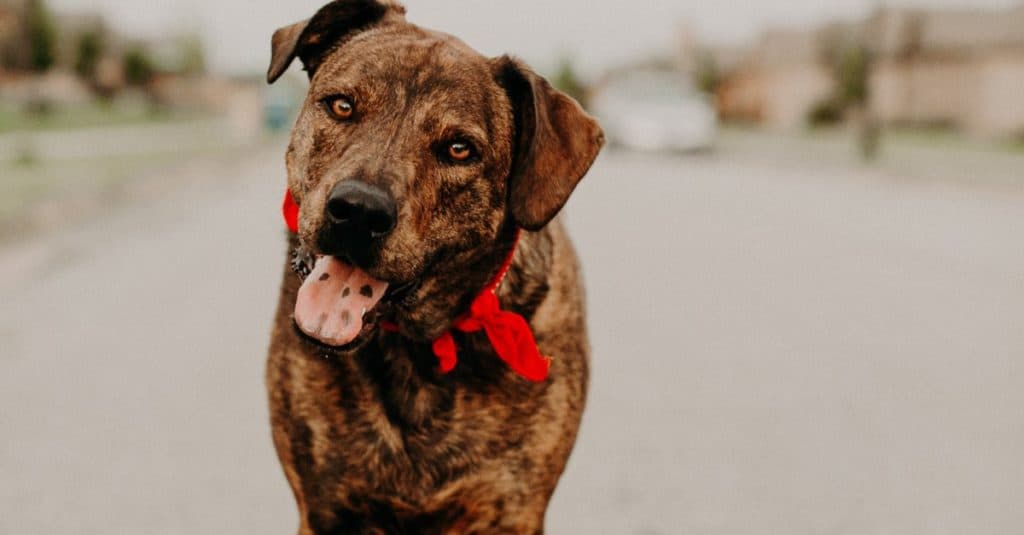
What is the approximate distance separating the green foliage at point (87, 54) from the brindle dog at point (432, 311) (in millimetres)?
69838

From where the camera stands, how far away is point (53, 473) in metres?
4.15

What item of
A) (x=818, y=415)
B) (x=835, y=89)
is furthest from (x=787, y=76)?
(x=818, y=415)

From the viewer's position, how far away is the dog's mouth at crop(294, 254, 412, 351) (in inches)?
102

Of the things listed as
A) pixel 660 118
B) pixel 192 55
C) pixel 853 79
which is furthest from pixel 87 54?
pixel 660 118

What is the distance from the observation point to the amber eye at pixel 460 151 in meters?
2.84

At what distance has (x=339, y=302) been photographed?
8.72 ft

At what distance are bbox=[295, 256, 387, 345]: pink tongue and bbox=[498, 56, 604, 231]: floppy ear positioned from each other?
41 cm

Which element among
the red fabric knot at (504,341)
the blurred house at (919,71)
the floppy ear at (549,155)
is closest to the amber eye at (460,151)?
the floppy ear at (549,155)

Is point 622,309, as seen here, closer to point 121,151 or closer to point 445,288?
point 445,288

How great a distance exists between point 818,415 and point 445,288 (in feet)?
8.78

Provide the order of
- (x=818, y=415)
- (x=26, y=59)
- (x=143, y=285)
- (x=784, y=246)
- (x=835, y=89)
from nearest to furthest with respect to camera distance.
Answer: (x=818, y=415) < (x=143, y=285) < (x=784, y=246) < (x=26, y=59) < (x=835, y=89)

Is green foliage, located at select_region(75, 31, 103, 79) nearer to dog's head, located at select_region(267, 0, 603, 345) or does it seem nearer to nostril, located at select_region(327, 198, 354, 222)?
dog's head, located at select_region(267, 0, 603, 345)

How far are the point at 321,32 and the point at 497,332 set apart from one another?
40.3 inches

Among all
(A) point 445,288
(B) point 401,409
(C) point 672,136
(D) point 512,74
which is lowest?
(C) point 672,136
